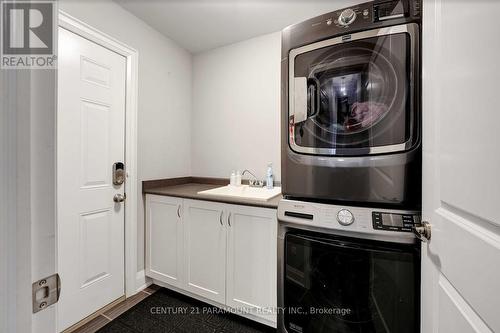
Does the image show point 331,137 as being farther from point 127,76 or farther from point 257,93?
point 127,76

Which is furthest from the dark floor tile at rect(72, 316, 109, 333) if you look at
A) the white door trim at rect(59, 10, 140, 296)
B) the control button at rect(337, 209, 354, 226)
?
the control button at rect(337, 209, 354, 226)

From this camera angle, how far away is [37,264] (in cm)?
37

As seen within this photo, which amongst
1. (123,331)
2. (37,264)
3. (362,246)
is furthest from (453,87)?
(123,331)

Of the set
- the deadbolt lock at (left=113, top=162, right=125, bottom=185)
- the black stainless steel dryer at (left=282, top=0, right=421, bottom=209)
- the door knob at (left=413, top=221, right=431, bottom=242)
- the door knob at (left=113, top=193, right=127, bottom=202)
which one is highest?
the black stainless steel dryer at (left=282, top=0, right=421, bottom=209)

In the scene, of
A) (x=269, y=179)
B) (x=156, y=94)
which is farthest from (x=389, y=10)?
(x=156, y=94)

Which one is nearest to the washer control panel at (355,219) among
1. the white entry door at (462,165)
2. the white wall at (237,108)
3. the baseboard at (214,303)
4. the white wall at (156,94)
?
the white entry door at (462,165)

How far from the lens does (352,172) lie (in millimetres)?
1027

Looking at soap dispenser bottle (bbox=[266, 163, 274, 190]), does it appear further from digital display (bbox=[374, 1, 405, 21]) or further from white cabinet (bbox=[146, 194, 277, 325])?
digital display (bbox=[374, 1, 405, 21])

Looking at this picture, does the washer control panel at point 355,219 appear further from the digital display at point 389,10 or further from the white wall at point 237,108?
the white wall at point 237,108

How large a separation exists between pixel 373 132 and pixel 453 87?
1.26 ft

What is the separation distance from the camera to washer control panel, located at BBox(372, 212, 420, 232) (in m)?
0.93

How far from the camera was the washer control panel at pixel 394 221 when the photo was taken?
93 cm

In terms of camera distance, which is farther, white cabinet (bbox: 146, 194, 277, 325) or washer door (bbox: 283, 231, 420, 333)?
white cabinet (bbox: 146, 194, 277, 325)

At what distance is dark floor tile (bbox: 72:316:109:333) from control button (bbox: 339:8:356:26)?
2.45m
